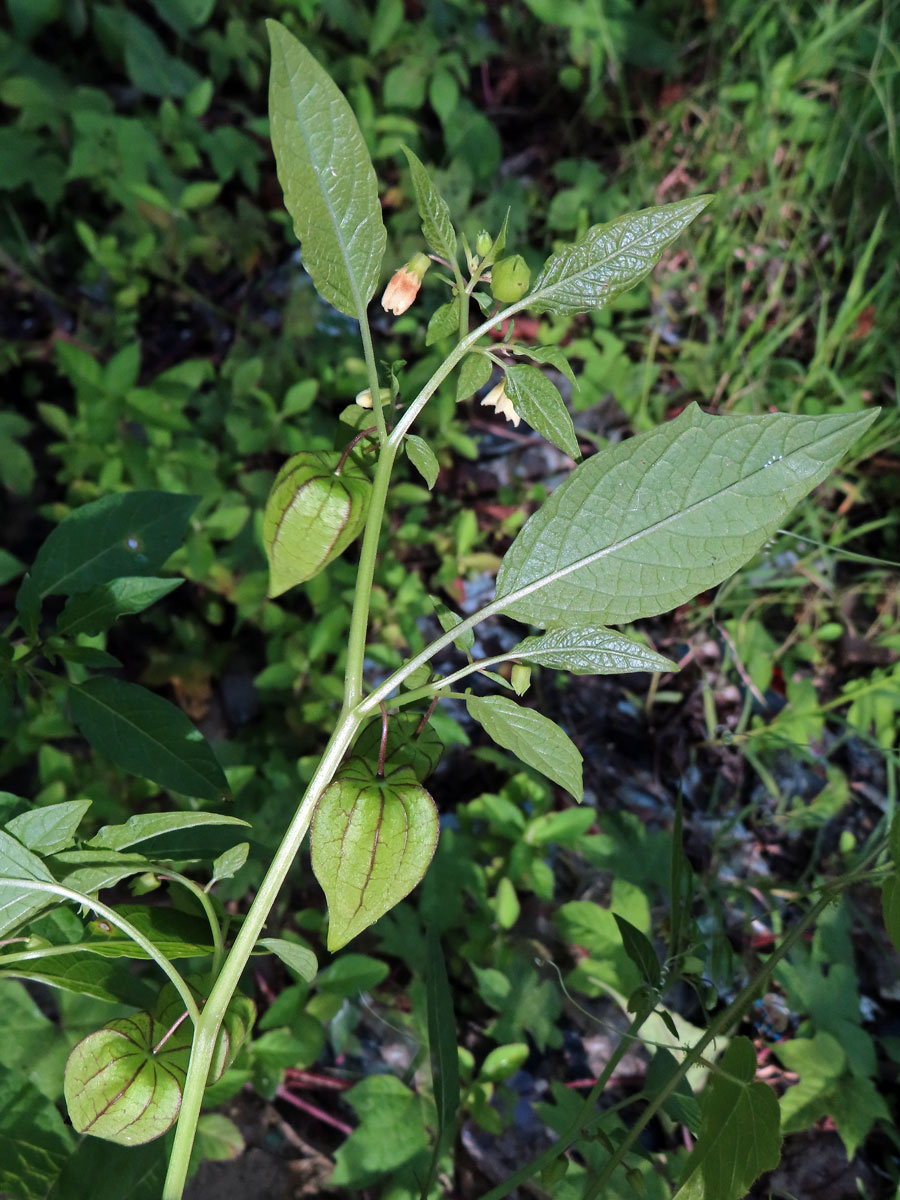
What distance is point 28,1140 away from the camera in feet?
2.60

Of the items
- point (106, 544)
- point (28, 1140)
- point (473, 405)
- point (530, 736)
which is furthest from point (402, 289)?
point (473, 405)

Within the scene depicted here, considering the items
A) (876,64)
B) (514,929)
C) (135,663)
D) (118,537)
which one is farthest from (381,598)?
(876,64)

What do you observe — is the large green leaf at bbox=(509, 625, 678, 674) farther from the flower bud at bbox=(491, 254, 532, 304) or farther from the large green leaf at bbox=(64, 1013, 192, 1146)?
the large green leaf at bbox=(64, 1013, 192, 1146)

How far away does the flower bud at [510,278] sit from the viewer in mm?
486

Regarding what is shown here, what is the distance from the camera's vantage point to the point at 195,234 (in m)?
2.18

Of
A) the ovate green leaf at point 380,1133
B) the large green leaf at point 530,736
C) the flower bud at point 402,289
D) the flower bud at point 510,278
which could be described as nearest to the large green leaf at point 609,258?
the flower bud at point 510,278

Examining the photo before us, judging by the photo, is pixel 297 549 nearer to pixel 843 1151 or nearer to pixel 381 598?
pixel 381 598

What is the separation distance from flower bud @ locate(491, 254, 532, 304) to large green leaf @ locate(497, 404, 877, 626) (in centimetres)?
11

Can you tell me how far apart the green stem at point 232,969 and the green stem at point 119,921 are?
0.01 m

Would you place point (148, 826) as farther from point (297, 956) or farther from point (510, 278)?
point (510, 278)

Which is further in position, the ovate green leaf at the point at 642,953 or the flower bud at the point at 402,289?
the ovate green leaf at the point at 642,953

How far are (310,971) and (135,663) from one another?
1.34 m

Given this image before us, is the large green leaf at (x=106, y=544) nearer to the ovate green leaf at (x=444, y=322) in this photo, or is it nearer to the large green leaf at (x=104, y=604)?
the large green leaf at (x=104, y=604)

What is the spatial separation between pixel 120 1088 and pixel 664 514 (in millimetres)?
470
